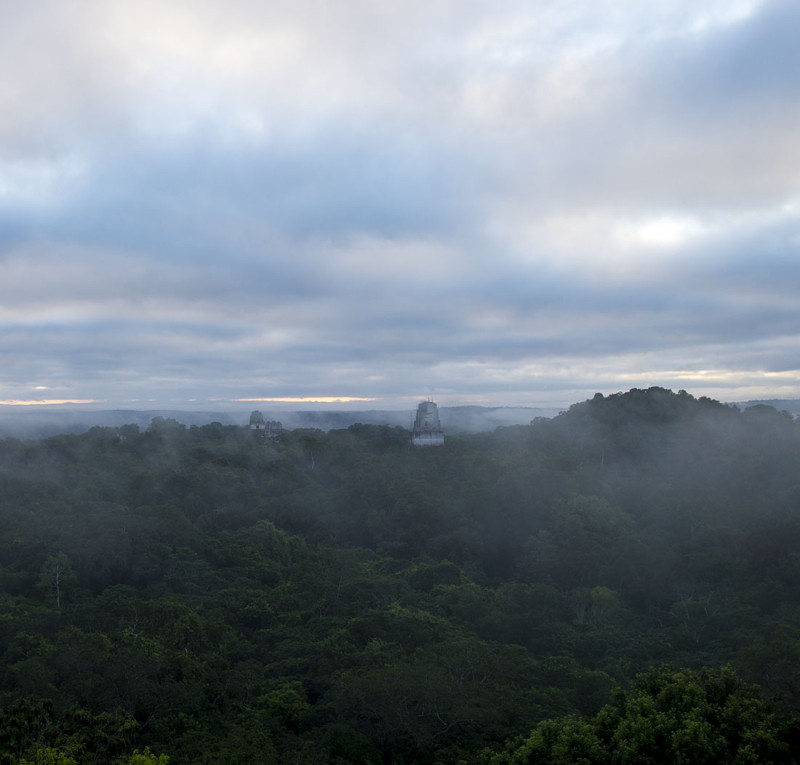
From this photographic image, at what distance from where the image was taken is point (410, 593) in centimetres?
3178

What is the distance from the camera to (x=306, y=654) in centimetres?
2384

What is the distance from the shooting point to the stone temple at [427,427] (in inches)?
2694

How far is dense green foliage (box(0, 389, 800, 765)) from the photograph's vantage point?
16.9 meters

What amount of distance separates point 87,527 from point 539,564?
26.3m

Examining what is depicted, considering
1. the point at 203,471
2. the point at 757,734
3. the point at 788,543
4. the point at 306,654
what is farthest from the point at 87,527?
the point at 788,543

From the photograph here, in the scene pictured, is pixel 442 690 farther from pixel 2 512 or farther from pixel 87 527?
pixel 2 512

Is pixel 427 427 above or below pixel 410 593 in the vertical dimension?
above

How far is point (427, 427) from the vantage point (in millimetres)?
70312

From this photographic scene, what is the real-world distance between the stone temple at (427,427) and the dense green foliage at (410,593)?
5417 millimetres

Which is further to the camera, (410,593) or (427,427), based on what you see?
(427,427)

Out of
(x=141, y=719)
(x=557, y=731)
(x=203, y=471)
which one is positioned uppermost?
(x=203, y=471)

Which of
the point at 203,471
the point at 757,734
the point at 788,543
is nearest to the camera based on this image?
the point at 757,734

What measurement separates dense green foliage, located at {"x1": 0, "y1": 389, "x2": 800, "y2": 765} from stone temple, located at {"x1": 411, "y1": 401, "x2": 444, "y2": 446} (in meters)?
5.42

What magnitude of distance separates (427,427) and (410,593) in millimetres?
39032
